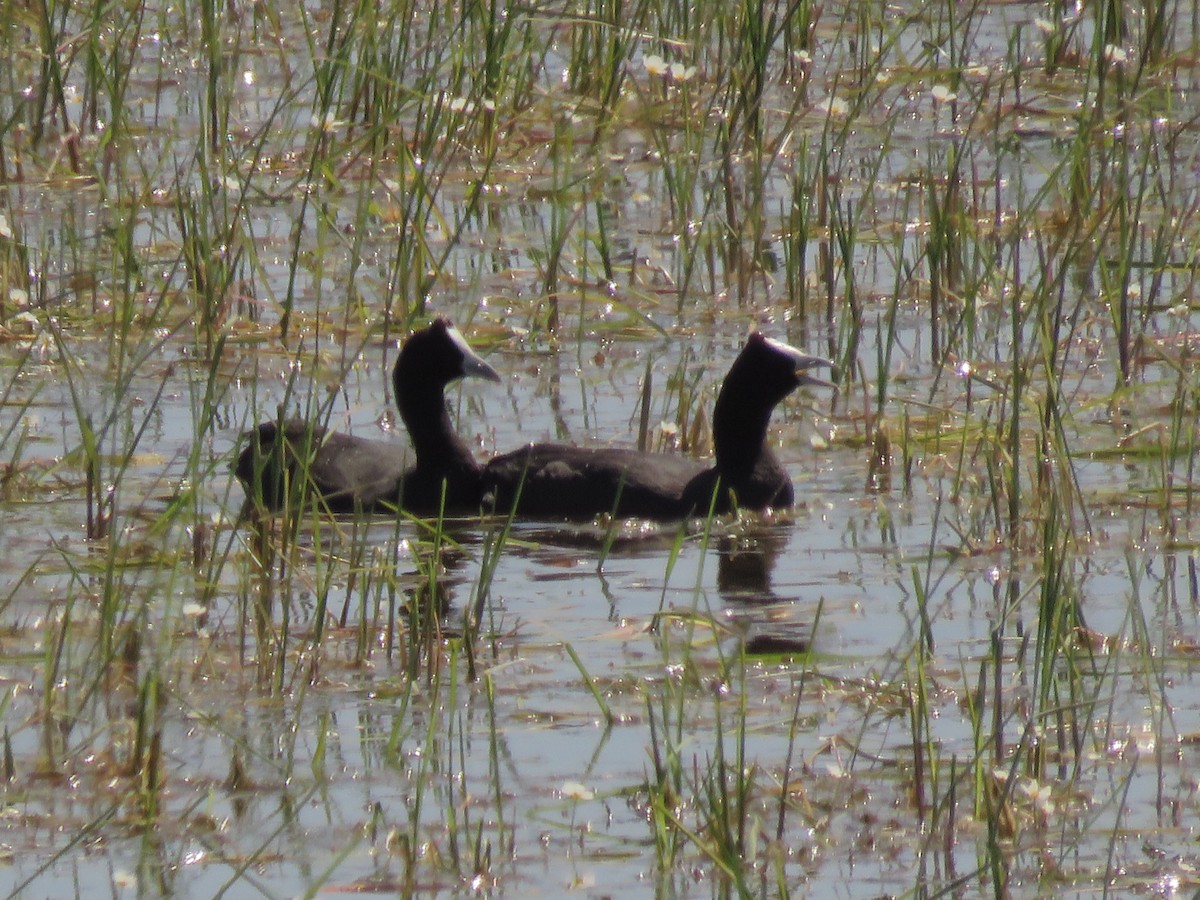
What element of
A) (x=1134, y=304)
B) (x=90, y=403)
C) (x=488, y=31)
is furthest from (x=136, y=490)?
(x=1134, y=304)

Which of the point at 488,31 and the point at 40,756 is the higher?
the point at 488,31

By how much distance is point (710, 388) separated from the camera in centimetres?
989

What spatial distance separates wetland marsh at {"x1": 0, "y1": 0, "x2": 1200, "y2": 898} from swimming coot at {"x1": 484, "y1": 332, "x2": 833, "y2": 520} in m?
0.12

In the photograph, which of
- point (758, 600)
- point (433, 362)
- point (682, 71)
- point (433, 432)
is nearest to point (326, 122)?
point (682, 71)

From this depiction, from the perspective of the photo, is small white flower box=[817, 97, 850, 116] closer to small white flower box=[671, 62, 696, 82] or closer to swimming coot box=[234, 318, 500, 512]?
small white flower box=[671, 62, 696, 82]

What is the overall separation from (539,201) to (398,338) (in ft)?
5.18

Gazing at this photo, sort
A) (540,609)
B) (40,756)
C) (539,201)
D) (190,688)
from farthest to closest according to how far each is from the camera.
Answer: (539,201)
(540,609)
(190,688)
(40,756)

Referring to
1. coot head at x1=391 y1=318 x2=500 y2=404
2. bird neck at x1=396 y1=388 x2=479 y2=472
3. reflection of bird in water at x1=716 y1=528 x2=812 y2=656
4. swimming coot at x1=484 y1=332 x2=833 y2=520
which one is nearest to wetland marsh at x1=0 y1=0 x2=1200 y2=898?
reflection of bird in water at x1=716 y1=528 x2=812 y2=656

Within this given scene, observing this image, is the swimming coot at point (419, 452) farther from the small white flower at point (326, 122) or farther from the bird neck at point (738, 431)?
the small white flower at point (326, 122)

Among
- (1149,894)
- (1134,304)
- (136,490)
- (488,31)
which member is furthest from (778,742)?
(488,31)

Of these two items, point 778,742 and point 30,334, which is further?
point 30,334

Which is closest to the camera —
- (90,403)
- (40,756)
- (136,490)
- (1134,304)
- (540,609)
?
(40,756)

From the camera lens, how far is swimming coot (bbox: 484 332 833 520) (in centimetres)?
883

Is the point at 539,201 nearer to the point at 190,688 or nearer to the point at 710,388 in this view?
the point at 710,388
